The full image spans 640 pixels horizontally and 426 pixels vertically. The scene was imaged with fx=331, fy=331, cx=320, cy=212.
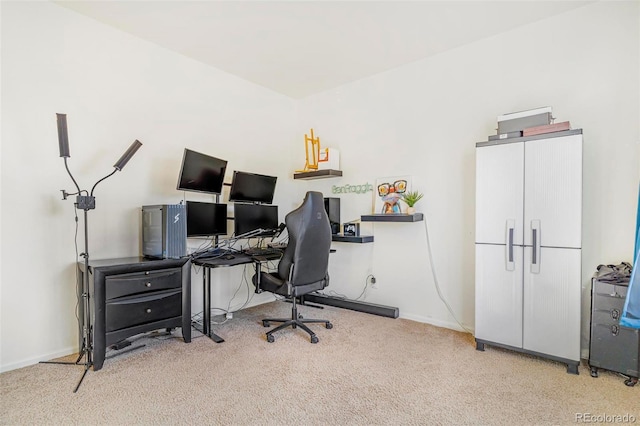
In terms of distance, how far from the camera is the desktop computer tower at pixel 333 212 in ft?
13.4

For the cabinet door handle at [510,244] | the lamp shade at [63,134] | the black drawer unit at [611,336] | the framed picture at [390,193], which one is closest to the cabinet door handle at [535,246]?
the cabinet door handle at [510,244]

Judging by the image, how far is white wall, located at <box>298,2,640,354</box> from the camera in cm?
256

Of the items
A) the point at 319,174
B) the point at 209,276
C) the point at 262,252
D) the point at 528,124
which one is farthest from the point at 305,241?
the point at 528,124

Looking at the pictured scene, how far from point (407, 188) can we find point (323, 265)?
4.33ft

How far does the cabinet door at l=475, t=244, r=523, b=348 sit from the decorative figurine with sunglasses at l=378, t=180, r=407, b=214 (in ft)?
3.47

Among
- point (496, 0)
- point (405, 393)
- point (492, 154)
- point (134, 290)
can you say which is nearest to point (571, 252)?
point (492, 154)

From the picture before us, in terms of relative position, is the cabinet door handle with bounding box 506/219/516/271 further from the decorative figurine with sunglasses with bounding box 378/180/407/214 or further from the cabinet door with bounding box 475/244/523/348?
the decorative figurine with sunglasses with bounding box 378/180/407/214

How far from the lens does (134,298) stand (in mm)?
2586

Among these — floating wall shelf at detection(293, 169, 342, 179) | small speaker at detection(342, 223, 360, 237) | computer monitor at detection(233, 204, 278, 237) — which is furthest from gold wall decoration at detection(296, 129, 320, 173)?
small speaker at detection(342, 223, 360, 237)

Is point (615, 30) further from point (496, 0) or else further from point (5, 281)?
point (5, 281)

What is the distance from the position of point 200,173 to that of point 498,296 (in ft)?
9.36

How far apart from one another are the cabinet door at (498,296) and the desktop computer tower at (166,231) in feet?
8.32

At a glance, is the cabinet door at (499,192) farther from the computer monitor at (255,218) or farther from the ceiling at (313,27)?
the computer monitor at (255,218)

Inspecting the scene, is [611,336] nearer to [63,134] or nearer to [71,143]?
[63,134]
